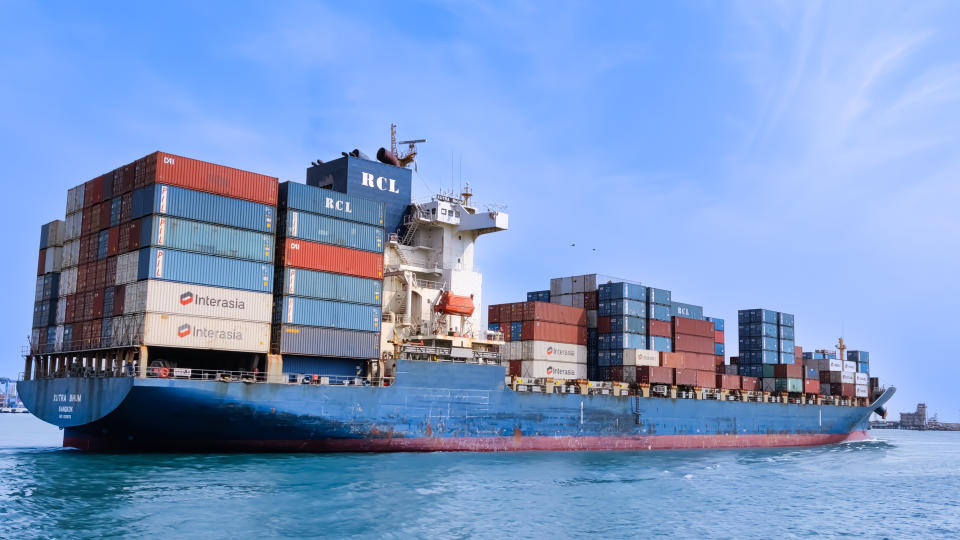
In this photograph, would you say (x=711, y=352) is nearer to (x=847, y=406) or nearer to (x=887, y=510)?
(x=847, y=406)

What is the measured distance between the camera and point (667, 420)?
47250 mm

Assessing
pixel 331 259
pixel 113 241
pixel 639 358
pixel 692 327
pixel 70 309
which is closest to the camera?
pixel 113 241

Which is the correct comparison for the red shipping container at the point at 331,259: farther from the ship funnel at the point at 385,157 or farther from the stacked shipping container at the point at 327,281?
the ship funnel at the point at 385,157

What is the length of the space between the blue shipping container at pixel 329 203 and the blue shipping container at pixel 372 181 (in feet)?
3.80

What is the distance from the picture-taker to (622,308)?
48719 mm

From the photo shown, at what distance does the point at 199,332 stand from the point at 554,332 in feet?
74.8

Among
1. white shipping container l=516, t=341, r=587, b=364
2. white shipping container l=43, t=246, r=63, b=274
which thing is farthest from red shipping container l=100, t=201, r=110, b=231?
white shipping container l=516, t=341, r=587, b=364

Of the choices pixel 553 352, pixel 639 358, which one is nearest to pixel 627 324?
pixel 639 358

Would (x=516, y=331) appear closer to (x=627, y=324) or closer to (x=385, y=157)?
(x=627, y=324)

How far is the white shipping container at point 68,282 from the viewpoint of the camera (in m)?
34.7

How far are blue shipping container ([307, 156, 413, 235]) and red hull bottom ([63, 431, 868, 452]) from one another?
10.6 m

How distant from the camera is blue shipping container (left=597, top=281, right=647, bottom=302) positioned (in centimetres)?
4903

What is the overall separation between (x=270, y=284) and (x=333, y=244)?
11.2 feet

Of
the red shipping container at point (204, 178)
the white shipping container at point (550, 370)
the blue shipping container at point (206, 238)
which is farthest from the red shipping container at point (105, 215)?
the white shipping container at point (550, 370)
